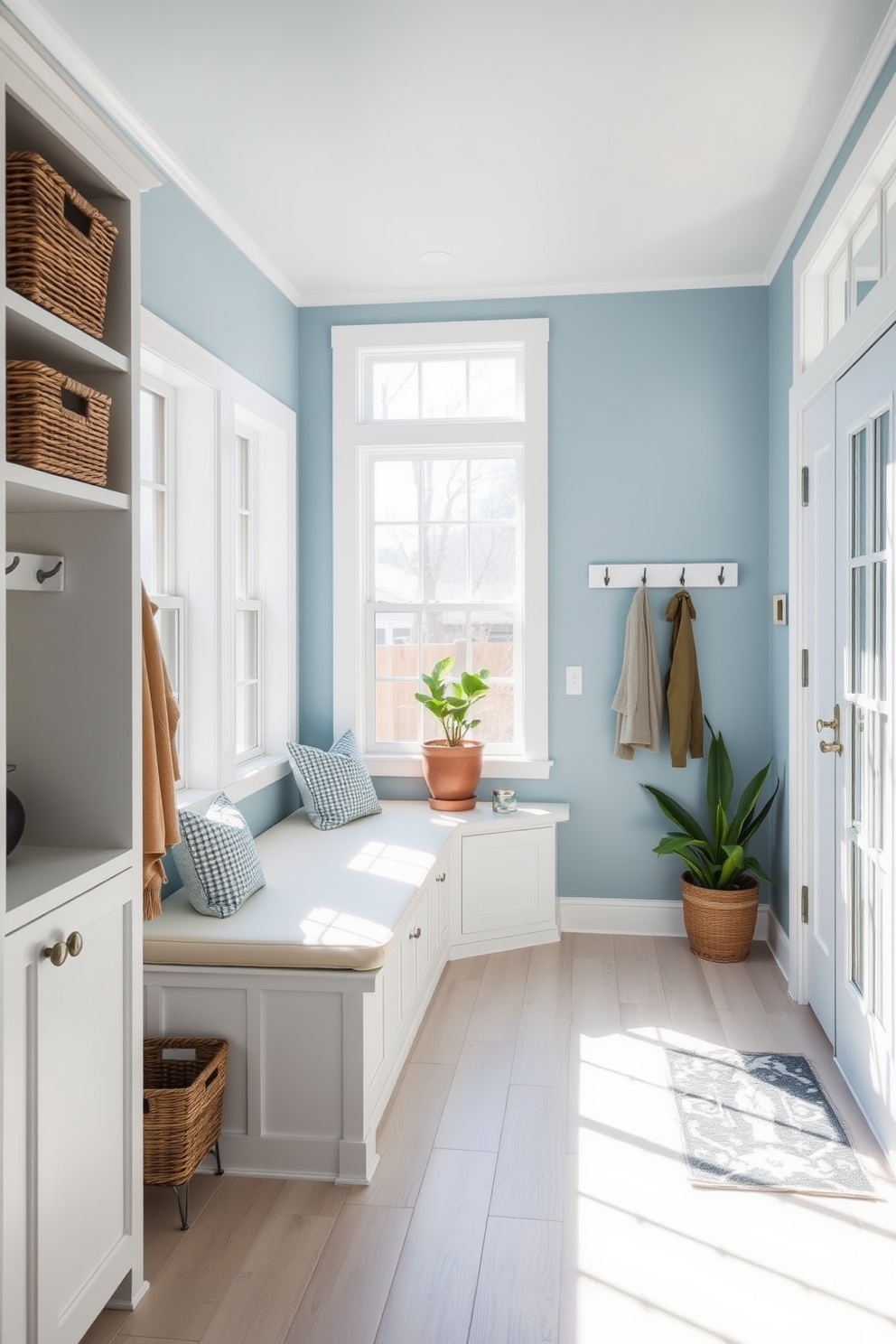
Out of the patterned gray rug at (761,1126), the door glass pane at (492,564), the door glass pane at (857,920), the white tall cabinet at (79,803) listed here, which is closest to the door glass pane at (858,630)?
the door glass pane at (857,920)

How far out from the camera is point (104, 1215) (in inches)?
70.0

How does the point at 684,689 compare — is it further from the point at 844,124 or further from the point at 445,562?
the point at 844,124

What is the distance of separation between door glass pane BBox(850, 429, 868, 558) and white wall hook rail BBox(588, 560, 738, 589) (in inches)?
50.6

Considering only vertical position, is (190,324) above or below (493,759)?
above

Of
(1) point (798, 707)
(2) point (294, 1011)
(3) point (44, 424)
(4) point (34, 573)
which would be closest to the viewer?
(3) point (44, 424)

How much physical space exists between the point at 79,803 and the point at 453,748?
87.3 inches

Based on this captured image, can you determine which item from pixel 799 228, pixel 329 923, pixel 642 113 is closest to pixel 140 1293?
pixel 329 923

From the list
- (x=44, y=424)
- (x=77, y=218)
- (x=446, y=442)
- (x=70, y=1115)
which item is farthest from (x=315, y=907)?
(x=446, y=442)

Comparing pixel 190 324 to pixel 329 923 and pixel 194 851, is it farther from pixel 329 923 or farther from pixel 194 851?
pixel 329 923

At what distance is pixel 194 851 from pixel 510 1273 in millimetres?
1253

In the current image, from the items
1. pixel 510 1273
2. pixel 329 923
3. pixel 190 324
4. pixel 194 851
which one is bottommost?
pixel 510 1273

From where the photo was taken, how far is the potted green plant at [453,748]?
12.8 feet

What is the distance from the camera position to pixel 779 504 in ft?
12.4

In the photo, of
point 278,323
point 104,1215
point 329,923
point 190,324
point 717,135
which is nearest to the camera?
point 104,1215
